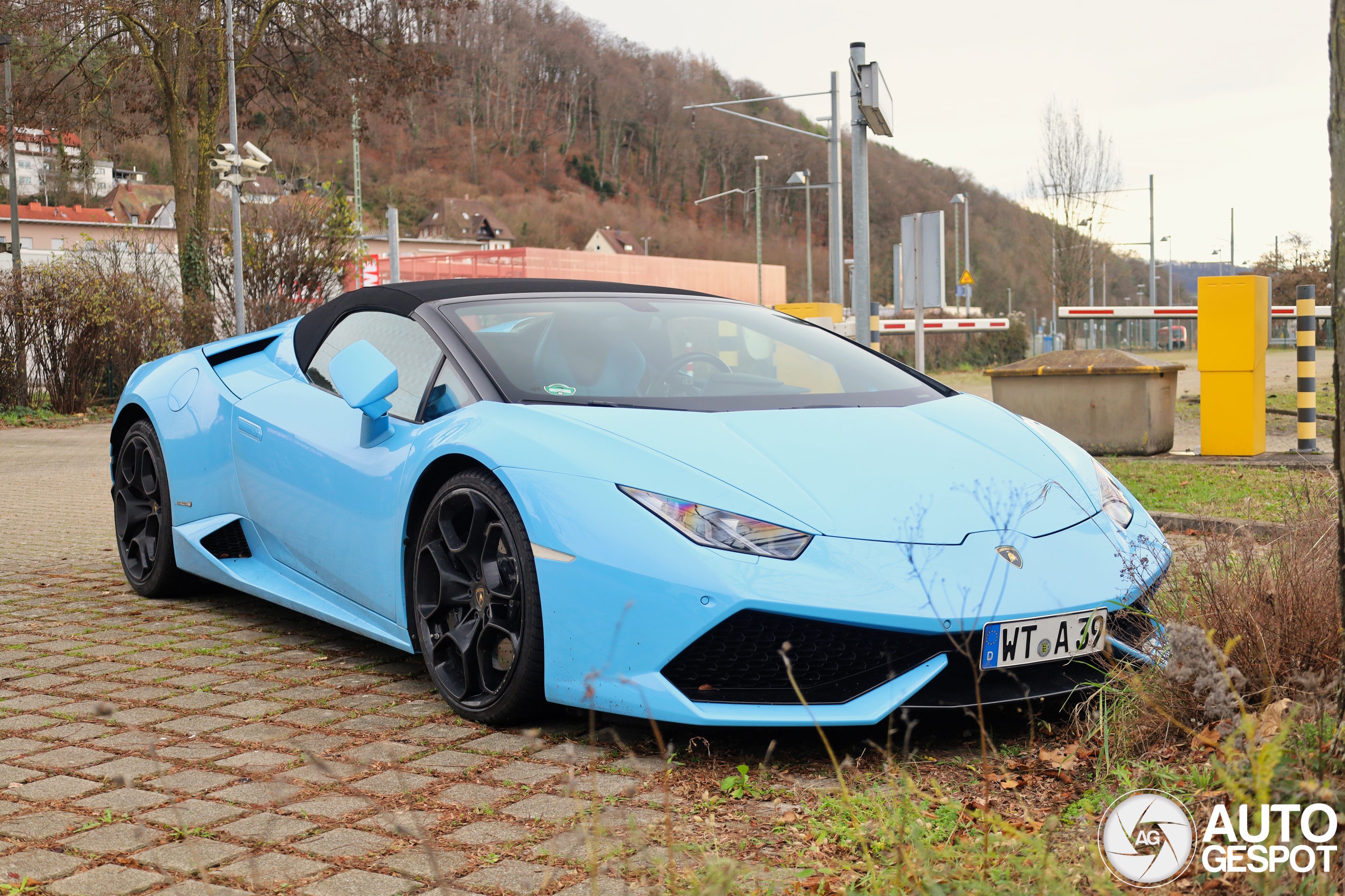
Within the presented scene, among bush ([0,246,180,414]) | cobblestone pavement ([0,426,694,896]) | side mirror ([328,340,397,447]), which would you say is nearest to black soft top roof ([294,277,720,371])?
side mirror ([328,340,397,447])

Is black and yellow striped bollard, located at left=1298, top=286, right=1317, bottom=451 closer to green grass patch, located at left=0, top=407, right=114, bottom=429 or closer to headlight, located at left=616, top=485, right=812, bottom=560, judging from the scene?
headlight, located at left=616, top=485, right=812, bottom=560

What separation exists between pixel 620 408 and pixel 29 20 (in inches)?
894

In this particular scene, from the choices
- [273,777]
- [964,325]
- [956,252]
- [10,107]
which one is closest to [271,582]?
[273,777]

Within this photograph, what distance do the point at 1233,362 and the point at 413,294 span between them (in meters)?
6.81

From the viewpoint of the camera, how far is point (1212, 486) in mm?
7672

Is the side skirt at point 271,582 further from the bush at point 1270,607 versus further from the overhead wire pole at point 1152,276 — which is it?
the overhead wire pole at point 1152,276

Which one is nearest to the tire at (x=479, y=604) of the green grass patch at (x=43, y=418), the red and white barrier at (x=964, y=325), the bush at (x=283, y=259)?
the green grass patch at (x=43, y=418)

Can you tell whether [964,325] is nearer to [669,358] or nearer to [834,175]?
[834,175]

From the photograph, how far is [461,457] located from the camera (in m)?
3.54

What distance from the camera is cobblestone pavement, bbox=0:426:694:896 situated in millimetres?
2477

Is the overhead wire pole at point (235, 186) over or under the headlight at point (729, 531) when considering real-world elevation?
over

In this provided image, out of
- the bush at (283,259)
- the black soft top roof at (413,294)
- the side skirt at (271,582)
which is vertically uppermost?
the bush at (283,259)

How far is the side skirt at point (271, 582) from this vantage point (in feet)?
12.8

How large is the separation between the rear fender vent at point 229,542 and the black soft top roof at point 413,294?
25.9 inches
